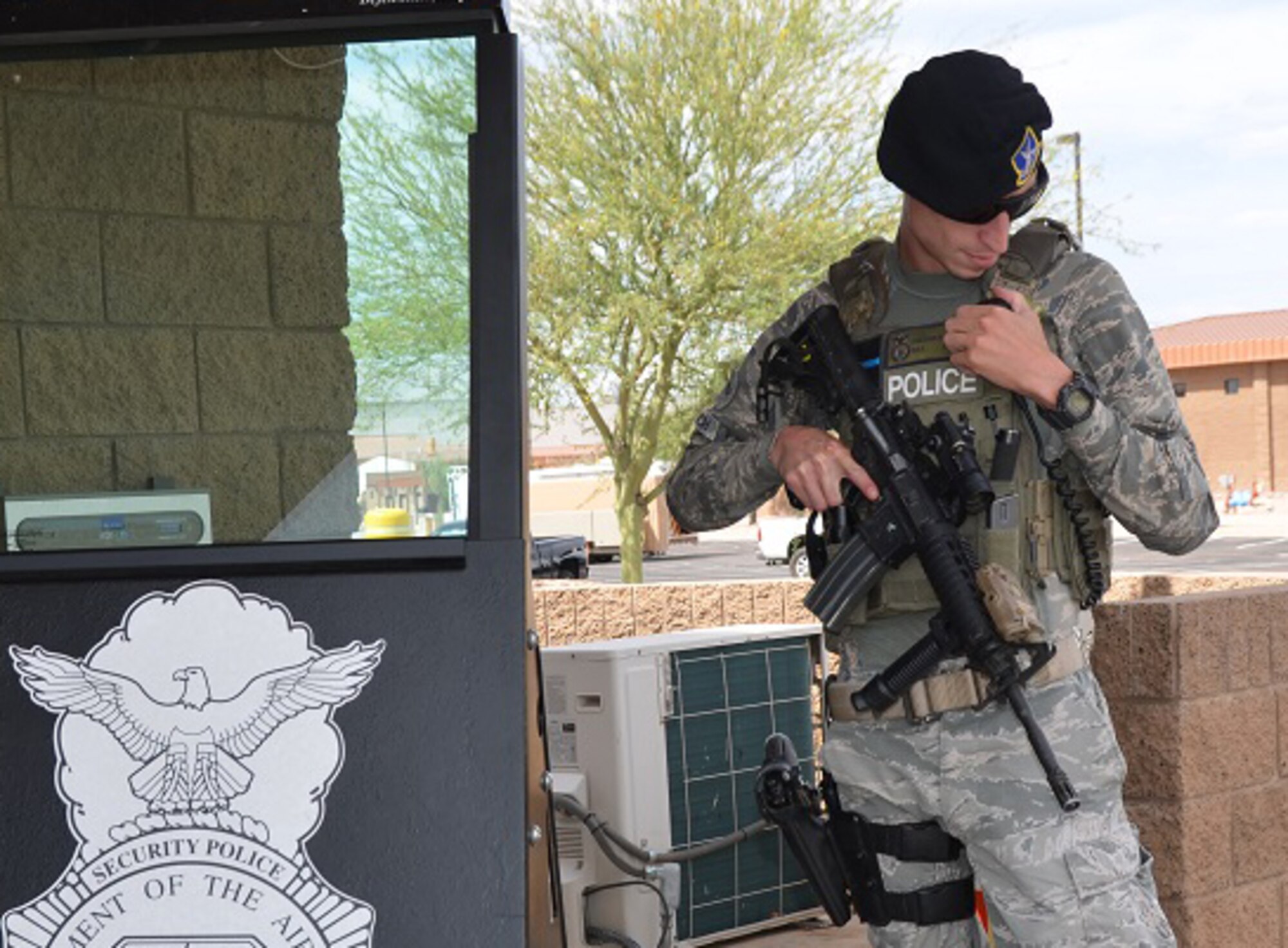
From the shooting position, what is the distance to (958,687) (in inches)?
102

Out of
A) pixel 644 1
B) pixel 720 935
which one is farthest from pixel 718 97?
pixel 720 935

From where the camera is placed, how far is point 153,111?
2727mm

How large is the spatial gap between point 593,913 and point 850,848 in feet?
4.49

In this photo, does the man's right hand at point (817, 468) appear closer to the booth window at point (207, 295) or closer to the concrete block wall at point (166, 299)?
the booth window at point (207, 295)

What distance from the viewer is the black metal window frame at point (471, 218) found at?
2.35 meters

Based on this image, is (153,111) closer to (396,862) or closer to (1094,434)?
(396,862)

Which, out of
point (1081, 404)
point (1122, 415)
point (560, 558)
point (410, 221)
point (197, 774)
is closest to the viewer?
point (197, 774)

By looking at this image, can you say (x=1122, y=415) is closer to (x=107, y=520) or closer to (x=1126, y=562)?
(x=107, y=520)

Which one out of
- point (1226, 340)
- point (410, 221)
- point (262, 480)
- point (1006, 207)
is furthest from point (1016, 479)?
point (1226, 340)

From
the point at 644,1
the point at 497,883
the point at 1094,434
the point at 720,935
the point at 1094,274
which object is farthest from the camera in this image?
the point at 644,1

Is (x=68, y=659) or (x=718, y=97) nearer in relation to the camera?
(x=68, y=659)

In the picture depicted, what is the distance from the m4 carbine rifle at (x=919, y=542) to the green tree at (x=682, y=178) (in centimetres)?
1434

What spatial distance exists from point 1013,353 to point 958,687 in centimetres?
51

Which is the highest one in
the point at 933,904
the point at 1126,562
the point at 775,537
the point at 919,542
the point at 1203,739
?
the point at 919,542
